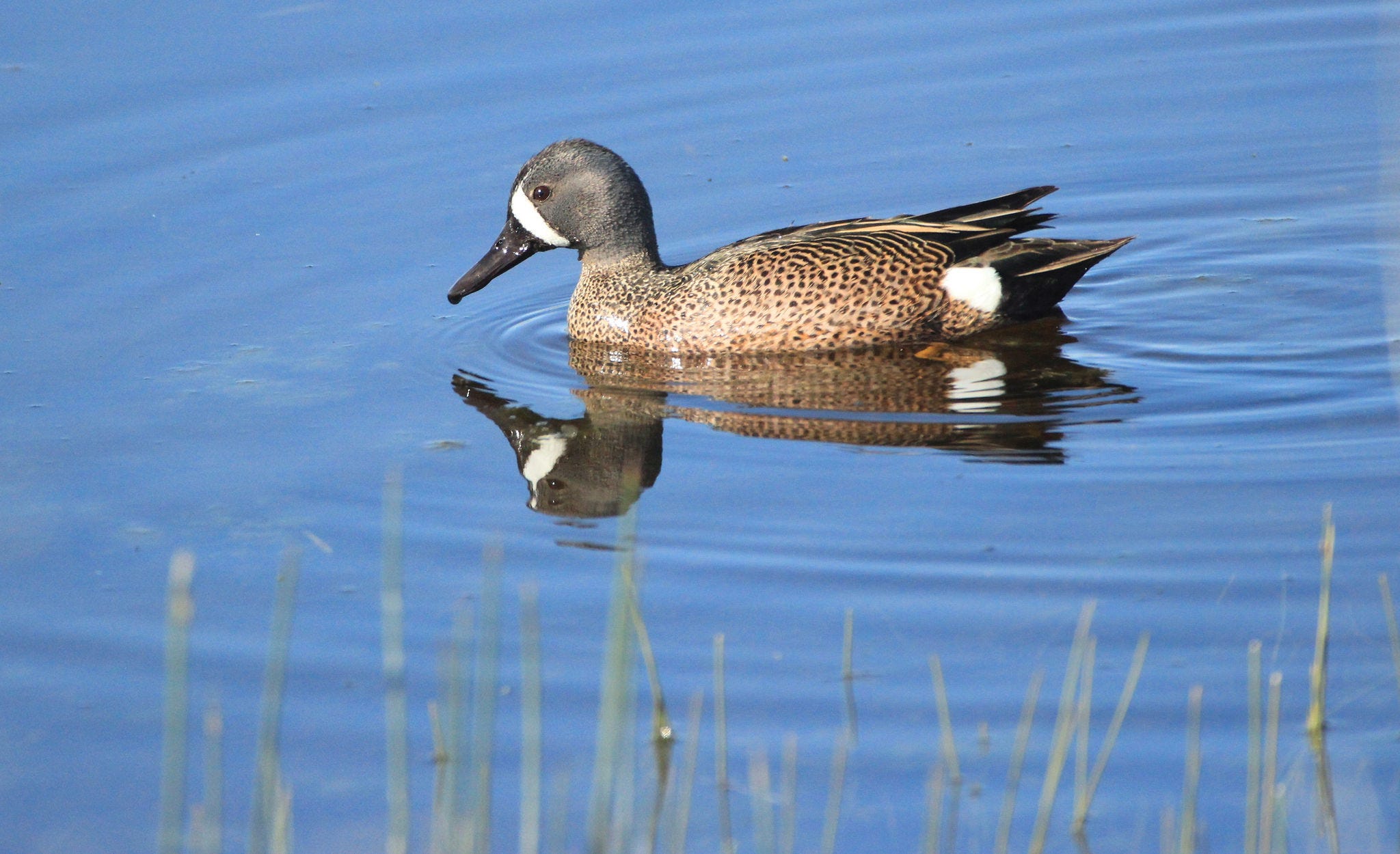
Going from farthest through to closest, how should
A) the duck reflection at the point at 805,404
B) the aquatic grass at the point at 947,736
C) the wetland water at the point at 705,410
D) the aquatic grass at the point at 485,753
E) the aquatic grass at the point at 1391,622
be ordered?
the duck reflection at the point at 805,404, the wetland water at the point at 705,410, the aquatic grass at the point at 1391,622, the aquatic grass at the point at 947,736, the aquatic grass at the point at 485,753

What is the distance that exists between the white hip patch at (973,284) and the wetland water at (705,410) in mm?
216

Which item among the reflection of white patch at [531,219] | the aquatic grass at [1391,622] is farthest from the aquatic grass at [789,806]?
the reflection of white patch at [531,219]

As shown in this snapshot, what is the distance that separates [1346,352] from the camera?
6875mm

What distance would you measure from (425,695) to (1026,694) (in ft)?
5.12

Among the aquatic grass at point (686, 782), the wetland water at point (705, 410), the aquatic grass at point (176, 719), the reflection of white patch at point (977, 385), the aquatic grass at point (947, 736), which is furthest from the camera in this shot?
the reflection of white patch at point (977, 385)

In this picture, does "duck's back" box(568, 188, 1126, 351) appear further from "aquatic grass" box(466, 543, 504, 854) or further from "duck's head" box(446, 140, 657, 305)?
"aquatic grass" box(466, 543, 504, 854)

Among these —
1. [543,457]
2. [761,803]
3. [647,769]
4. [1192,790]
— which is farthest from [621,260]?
[1192,790]

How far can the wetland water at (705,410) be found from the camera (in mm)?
4336

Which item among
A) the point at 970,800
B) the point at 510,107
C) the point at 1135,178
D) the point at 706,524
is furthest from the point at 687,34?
the point at 970,800

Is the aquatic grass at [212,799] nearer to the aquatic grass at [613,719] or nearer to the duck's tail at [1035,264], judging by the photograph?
the aquatic grass at [613,719]

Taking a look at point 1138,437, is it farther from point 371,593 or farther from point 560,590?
point 371,593

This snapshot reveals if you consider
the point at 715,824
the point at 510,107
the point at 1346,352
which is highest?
the point at 510,107

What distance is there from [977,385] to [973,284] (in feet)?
2.34

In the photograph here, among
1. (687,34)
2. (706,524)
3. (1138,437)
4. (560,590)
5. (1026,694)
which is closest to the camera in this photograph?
(1026,694)
